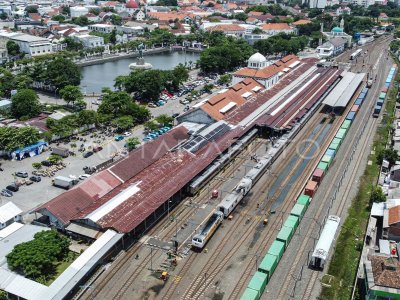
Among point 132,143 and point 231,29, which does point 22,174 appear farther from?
point 231,29

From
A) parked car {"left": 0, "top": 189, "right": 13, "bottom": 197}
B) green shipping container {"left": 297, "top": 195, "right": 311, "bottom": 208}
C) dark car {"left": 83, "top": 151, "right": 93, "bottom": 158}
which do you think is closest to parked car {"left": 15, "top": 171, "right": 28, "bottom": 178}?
parked car {"left": 0, "top": 189, "right": 13, "bottom": 197}

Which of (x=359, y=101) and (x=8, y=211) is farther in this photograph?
(x=359, y=101)

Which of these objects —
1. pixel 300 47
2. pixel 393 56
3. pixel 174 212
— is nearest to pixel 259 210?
pixel 174 212

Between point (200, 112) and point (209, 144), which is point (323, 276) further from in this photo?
point (200, 112)

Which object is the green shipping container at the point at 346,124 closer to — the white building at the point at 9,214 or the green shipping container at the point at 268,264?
the green shipping container at the point at 268,264

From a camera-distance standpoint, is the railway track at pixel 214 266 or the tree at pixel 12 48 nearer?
the railway track at pixel 214 266

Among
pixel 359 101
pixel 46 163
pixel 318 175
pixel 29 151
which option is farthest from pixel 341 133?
pixel 29 151

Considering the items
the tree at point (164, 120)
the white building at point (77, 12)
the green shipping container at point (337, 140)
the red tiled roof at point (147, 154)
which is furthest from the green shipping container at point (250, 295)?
the white building at point (77, 12)
